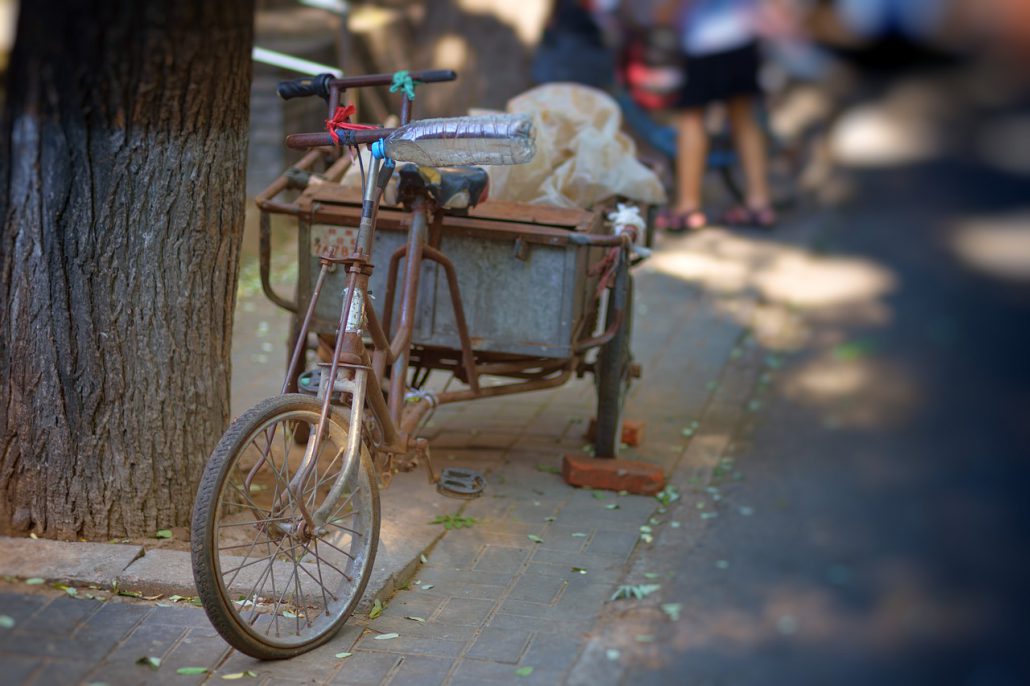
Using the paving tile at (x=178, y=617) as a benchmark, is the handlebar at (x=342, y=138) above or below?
above

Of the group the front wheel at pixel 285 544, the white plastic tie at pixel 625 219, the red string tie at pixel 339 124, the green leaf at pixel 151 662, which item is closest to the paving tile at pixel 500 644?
the front wheel at pixel 285 544

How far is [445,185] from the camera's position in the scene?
386 centimetres

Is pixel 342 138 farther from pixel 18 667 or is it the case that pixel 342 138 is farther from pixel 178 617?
pixel 18 667

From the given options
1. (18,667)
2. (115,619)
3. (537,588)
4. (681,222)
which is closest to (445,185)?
(537,588)

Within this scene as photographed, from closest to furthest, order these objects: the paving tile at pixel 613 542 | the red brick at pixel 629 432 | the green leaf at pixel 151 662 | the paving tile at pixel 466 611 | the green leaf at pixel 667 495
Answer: the green leaf at pixel 151 662, the paving tile at pixel 466 611, the paving tile at pixel 613 542, the green leaf at pixel 667 495, the red brick at pixel 629 432

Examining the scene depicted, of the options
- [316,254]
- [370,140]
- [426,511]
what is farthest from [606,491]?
[370,140]

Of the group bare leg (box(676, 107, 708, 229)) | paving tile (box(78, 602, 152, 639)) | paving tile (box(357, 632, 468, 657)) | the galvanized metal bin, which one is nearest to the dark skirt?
bare leg (box(676, 107, 708, 229))

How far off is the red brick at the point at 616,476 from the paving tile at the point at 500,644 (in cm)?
124

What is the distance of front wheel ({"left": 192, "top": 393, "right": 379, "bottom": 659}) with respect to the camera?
2.80m

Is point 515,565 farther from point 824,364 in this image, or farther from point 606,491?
point 824,364

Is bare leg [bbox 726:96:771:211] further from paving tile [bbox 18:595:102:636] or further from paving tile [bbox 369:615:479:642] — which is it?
paving tile [bbox 18:595:102:636]

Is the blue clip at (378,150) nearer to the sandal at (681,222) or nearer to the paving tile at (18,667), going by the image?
the paving tile at (18,667)

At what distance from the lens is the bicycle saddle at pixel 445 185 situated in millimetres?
3809

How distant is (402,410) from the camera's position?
3922 millimetres
